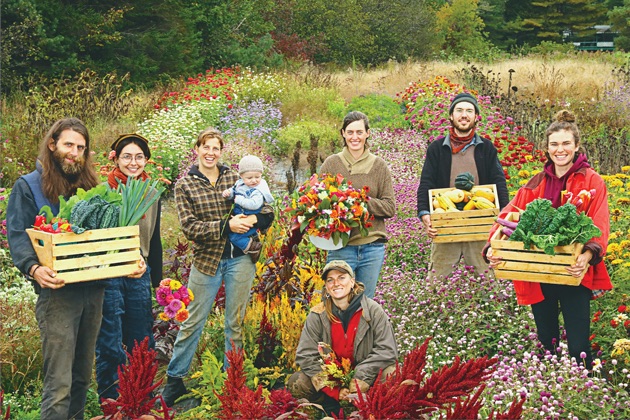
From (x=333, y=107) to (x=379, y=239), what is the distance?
9.35 metres

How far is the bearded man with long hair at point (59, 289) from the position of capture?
3.77m

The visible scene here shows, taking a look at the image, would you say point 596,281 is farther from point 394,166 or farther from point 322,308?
point 394,166

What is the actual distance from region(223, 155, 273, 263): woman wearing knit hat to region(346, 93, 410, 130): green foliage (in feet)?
25.7

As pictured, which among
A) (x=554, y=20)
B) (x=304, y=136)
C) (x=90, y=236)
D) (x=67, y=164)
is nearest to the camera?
(x=90, y=236)

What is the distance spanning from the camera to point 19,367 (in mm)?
5035

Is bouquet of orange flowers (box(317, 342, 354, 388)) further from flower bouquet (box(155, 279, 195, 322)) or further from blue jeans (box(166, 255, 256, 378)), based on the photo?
flower bouquet (box(155, 279, 195, 322))

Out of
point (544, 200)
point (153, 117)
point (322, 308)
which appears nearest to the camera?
point (544, 200)

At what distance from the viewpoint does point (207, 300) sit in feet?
15.8

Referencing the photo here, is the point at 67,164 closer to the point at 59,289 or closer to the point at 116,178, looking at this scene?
the point at 59,289

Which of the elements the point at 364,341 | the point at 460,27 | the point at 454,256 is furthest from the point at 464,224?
the point at 460,27

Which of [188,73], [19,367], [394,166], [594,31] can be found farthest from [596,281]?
[594,31]

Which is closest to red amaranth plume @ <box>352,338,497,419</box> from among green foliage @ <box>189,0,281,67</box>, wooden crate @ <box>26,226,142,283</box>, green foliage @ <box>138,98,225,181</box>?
wooden crate @ <box>26,226,142,283</box>

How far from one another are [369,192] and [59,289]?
7.42 ft

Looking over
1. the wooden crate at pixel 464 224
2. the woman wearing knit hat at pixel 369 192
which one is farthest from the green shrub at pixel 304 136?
the wooden crate at pixel 464 224
